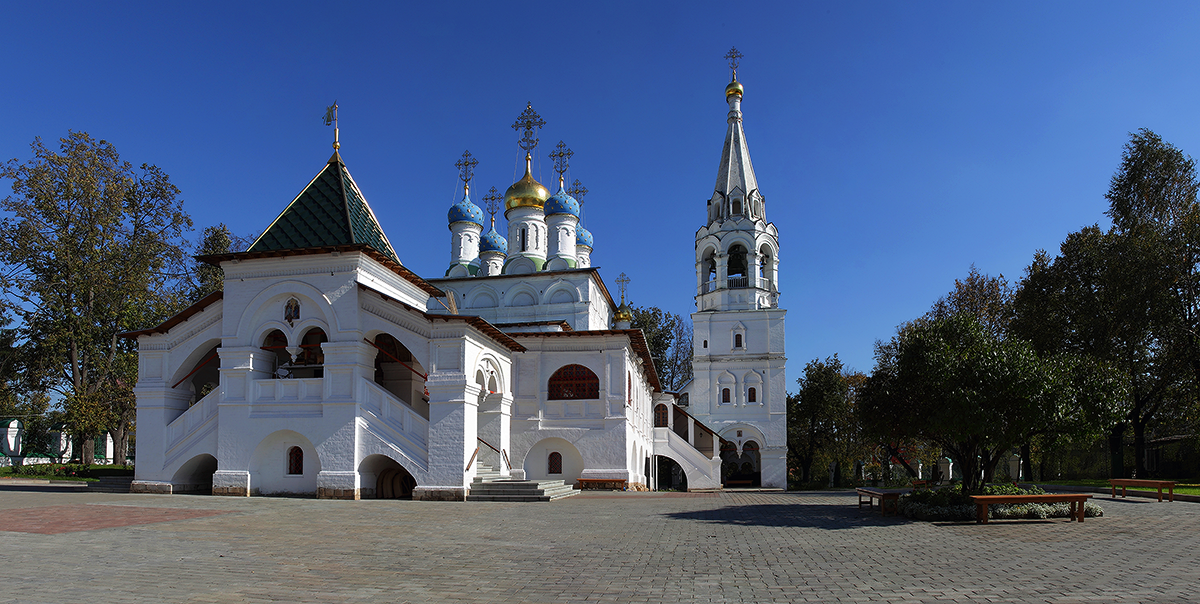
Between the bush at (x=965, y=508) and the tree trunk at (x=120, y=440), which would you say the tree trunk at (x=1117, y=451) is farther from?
the tree trunk at (x=120, y=440)

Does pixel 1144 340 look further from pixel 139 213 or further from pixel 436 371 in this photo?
pixel 139 213

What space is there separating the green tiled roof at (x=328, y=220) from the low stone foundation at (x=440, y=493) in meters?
6.09

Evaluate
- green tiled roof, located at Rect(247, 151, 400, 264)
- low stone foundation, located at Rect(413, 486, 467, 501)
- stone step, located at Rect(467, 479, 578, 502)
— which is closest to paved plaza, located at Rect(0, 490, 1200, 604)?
stone step, located at Rect(467, 479, 578, 502)

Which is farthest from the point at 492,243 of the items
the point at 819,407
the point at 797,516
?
the point at 797,516

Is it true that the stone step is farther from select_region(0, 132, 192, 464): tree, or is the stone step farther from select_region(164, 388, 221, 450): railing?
select_region(0, 132, 192, 464): tree

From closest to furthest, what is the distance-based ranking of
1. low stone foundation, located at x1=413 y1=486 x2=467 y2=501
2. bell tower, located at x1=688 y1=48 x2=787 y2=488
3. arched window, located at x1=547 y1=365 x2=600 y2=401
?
low stone foundation, located at x1=413 y1=486 x2=467 y2=501, arched window, located at x1=547 y1=365 x2=600 y2=401, bell tower, located at x1=688 y1=48 x2=787 y2=488

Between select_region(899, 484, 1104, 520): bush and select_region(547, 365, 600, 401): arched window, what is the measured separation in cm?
1128

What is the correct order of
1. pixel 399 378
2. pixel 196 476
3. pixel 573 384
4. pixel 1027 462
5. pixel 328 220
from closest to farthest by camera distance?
pixel 328 220
pixel 196 476
pixel 399 378
pixel 573 384
pixel 1027 462

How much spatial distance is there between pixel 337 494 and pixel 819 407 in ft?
81.9

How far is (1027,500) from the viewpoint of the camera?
12.9 meters

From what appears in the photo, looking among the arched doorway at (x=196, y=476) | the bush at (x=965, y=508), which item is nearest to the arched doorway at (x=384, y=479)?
the arched doorway at (x=196, y=476)

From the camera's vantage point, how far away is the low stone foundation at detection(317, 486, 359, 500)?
18.4 m

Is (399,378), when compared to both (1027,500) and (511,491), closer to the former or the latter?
(511,491)

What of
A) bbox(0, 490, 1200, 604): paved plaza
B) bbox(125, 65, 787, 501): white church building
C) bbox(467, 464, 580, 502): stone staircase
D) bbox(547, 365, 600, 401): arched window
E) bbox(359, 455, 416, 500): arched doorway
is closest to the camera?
bbox(0, 490, 1200, 604): paved plaza
